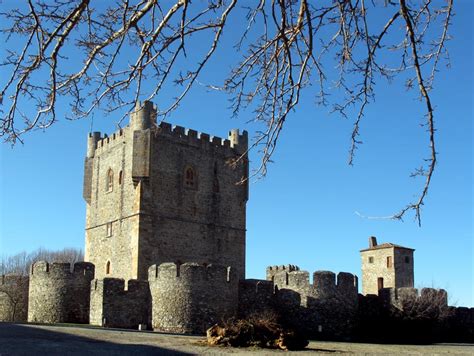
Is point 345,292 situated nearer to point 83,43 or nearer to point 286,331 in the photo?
point 286,331

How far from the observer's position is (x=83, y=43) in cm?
688

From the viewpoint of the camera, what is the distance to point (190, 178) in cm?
3850

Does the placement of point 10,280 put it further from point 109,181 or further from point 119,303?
point 109,181

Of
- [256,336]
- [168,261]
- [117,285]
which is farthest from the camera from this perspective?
[168,261]

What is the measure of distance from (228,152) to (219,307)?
13986 millimetres

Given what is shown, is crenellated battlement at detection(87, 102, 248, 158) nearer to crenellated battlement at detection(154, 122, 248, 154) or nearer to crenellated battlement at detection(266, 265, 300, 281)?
crenellated battlement at detection(154, 122, 248, 154)

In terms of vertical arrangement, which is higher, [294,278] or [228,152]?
[228,152]

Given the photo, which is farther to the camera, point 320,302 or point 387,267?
point 387,267

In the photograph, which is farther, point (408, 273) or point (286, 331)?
point (408, 273)

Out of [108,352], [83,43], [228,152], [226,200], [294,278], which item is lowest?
[108,352]

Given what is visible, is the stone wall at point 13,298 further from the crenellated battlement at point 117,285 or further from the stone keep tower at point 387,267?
the stone keep tower at point 387,267

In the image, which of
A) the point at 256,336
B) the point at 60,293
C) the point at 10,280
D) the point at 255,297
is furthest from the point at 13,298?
the point at 256,336

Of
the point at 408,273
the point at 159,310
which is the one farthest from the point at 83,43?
the point at 408,273

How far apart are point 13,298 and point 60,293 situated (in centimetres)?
377
